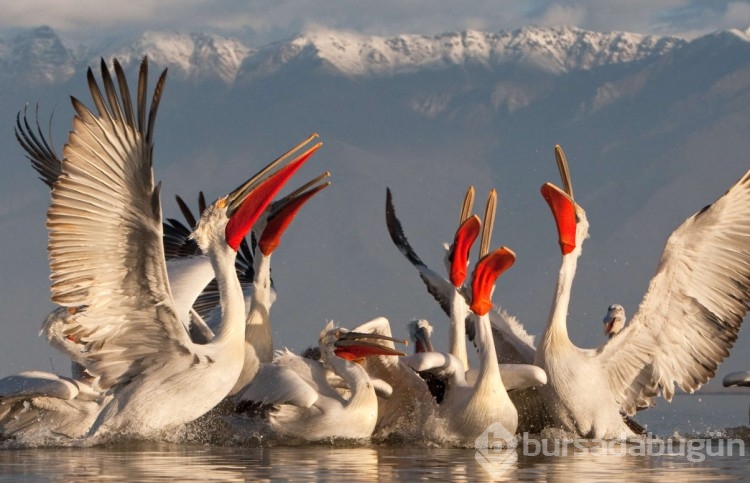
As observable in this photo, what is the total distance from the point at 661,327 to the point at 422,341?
178 centimetres

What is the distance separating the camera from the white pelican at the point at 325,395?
9344 mm

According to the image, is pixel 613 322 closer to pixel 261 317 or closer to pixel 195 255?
pixel 261 317

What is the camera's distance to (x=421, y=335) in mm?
11164

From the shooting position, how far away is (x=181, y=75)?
11250 centimetres

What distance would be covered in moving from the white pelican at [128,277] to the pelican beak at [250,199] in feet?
0.28

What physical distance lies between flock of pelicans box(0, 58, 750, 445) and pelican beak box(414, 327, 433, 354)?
11 millimetres

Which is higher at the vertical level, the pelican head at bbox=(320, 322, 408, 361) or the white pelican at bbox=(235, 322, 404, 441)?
the pelican head at bbox=(320, 322, 408, 361)

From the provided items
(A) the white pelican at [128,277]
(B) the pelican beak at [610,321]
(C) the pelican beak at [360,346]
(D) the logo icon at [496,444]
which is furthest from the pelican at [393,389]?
(B) the pelican beak at [610,321]

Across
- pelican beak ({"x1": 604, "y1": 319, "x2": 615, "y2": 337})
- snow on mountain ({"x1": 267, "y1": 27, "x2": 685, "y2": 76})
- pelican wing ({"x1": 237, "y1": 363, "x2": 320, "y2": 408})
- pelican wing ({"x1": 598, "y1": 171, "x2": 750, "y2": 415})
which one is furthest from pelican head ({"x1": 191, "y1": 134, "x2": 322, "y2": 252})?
snow on mountain ({"x1": 267, "y1": 27, "x2": 685, "y2": 76})

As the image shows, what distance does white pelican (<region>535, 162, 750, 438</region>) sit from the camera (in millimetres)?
10016

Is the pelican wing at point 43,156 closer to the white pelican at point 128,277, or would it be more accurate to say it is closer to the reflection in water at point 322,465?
the white pelican at point 128,277

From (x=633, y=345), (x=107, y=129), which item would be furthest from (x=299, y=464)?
(x=633, y=345)

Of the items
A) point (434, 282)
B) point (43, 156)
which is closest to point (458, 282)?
point (434, 282)

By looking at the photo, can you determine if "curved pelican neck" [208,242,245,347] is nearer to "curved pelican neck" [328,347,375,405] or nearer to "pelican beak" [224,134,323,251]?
"pelican beak" [224,134,323,251]
